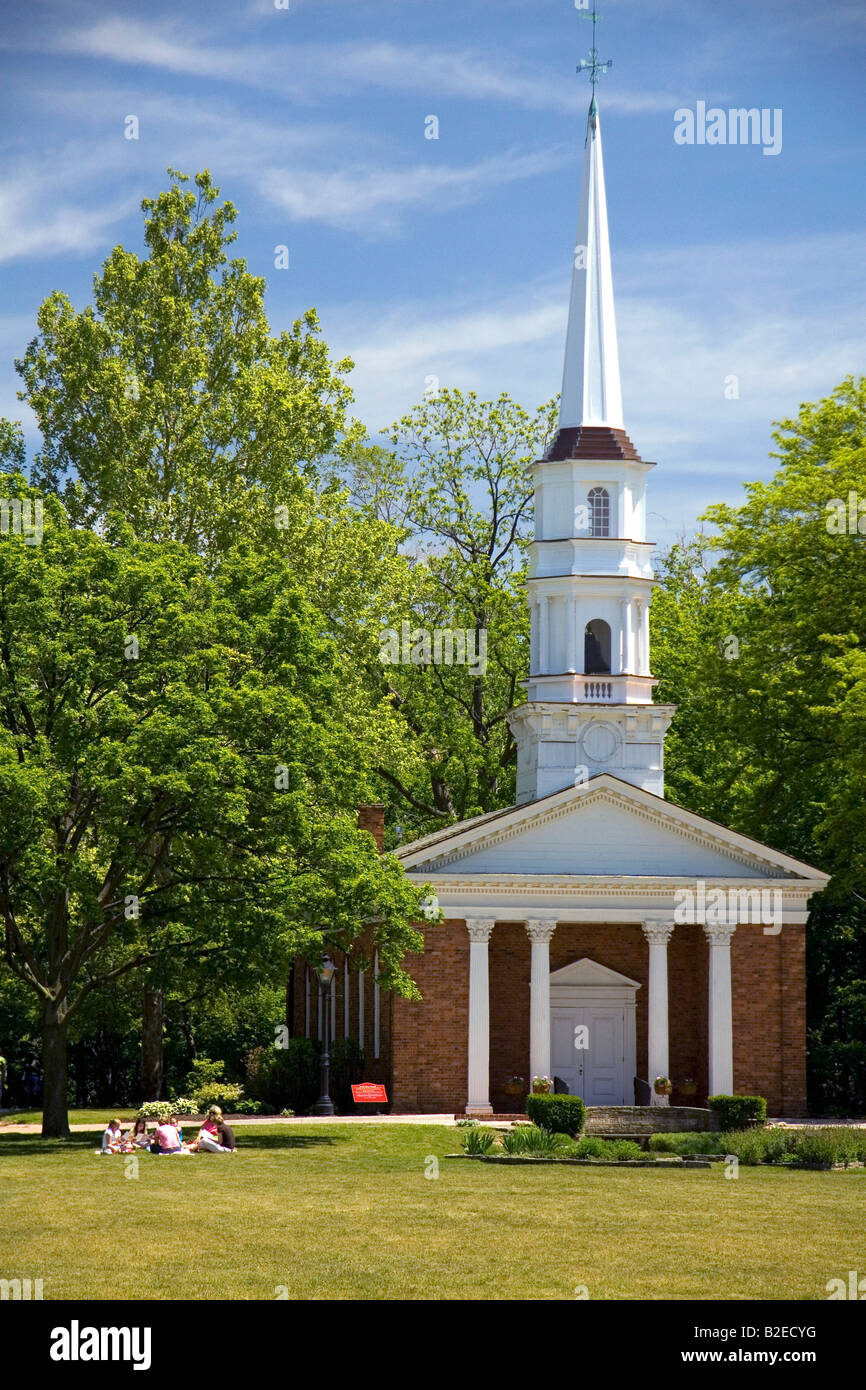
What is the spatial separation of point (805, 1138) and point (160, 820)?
1260 cm

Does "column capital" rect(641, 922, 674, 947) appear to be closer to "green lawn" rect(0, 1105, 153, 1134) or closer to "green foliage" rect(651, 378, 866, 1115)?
"green foliage" rect(651, 378, 866, 1115)

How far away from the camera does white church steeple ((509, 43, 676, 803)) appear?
49562 millimetres

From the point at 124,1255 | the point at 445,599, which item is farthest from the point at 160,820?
the point at 445,599

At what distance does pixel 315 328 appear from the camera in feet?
182

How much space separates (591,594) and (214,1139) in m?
21.8

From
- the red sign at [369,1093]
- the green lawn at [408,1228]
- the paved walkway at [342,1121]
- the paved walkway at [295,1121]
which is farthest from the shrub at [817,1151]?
the red sign at [369,1093]

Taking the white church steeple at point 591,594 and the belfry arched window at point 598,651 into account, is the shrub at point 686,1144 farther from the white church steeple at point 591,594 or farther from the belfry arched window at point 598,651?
the belfry arched window at point 598,651

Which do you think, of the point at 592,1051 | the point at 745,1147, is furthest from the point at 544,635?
the point at 745,1147

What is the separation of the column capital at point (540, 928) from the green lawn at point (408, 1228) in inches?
499

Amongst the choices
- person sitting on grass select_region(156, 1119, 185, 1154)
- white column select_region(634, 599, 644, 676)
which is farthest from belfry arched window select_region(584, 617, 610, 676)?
person sitting on grass select_region(156, 1119, 185, 1154)

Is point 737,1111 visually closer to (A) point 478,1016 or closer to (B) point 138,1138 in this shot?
(A) point 478,1016

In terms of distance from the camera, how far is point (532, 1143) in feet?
109

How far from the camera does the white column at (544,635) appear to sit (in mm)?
50375

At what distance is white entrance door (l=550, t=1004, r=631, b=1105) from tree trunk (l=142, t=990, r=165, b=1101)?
10434 mm
